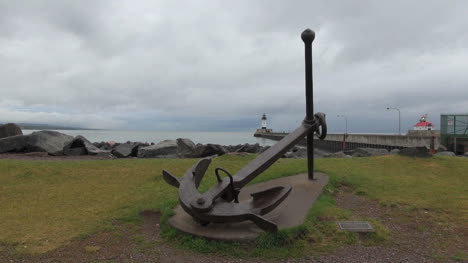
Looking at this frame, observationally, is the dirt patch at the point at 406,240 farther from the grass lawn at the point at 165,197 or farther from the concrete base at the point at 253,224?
the concrete base at the point at 253,224

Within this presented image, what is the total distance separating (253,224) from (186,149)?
34.8ft

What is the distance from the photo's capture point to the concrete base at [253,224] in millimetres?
4164

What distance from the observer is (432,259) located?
3.73 metres

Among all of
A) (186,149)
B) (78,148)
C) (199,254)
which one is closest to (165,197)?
(199,254)

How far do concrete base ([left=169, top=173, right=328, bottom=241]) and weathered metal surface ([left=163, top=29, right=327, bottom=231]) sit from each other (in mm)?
167

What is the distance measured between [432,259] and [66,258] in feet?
13.0

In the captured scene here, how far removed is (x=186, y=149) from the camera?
1480cm

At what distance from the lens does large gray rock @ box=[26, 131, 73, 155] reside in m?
14.2

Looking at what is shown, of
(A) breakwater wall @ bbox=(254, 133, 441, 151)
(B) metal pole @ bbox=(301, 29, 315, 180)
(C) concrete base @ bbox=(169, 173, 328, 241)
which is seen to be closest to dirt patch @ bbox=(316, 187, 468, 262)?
(C) concrete base @ bbox=(169, 173, 328, 241)

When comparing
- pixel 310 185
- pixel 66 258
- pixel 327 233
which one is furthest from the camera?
pixel 310 185

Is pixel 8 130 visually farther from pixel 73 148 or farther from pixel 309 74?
pixel 309 74

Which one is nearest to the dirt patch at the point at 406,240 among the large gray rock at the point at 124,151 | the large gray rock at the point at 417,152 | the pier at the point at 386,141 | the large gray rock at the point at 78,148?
the large gray rock at the point at 417,152

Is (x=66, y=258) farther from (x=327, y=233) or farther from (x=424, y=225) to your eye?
(x=424, y=225)

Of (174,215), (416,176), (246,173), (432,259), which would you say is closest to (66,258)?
(174,215)
